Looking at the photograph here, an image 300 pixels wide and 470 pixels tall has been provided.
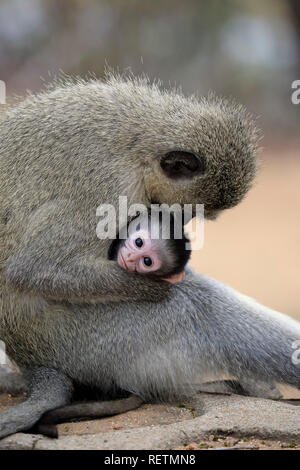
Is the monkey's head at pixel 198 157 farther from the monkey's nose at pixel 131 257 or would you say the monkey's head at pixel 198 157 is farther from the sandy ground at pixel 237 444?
the sandy ground at pixel 237 444

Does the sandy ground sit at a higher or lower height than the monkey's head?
lower

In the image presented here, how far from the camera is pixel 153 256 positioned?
529cm

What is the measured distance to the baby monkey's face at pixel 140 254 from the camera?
5.23m

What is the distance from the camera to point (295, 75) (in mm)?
22203

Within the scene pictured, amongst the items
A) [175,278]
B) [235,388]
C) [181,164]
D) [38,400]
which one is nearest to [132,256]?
[175,278]

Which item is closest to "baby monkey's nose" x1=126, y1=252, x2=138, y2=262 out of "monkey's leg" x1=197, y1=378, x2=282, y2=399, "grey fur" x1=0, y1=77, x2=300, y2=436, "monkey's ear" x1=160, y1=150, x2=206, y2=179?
"grey fur" x1=0, y1=77, x2=300, y2=436

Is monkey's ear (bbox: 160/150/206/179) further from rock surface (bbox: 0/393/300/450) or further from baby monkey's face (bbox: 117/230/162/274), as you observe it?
rock surface (bbox: 0/393/300/450)

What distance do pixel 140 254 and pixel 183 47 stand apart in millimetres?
18413

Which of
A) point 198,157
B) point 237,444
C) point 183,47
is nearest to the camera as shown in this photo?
point 237,444

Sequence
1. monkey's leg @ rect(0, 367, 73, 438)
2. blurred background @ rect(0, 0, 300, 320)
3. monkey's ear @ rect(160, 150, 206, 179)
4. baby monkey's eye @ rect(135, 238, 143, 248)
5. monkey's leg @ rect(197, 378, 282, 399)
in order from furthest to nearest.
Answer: blurred background @ rect(0, 0, 300, 320) < monkey's leg @ rect(197, 378, 282, 399) < monkey's ear @ rect(160, 150, 206, 179) < baby monkey's eye @ rect(135, 238, 143, 248) < monkey's leg @ rect(0, 367, 73, 438)

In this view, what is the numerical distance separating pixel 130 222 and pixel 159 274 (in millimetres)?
449

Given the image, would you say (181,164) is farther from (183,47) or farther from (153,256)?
(183,47)

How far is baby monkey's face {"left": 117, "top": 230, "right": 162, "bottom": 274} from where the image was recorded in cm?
523

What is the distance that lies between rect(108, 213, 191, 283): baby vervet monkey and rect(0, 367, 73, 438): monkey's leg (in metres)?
0.96
